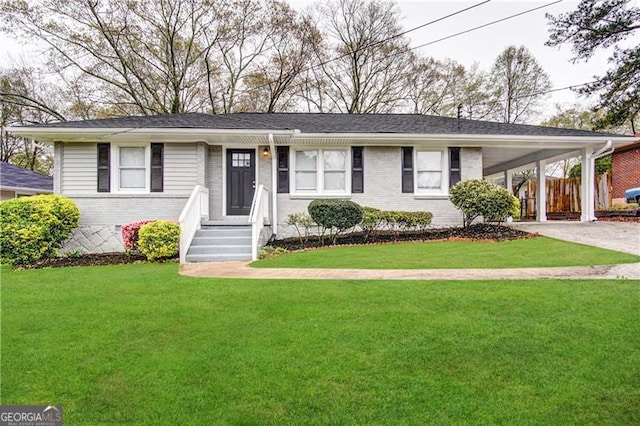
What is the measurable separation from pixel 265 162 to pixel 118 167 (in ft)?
14.4

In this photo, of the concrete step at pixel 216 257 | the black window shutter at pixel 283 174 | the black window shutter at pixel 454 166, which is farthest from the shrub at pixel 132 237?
the black window shutter at pixel 454 166

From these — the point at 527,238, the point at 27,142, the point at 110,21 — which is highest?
the point at 110,21

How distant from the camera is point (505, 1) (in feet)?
32.4

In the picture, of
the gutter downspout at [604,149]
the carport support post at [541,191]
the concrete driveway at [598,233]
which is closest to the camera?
the concrete driveway at [598,233]

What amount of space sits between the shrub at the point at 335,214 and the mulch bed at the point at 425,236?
1.98ft

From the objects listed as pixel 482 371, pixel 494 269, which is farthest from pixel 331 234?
pixel 482 371

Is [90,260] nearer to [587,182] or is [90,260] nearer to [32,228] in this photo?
[32,228]

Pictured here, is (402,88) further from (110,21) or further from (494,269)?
(494,269)

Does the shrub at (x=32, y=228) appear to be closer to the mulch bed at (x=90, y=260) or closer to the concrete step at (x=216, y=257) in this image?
the mulch bed at (x=90, y=260)

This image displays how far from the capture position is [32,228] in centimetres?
936

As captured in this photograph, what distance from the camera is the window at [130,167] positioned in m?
11.7

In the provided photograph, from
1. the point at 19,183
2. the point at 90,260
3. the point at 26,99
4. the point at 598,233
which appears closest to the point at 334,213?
the point at 90,260

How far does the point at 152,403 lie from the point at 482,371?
8.13 ft

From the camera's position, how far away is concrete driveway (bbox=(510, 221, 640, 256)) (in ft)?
30.3
